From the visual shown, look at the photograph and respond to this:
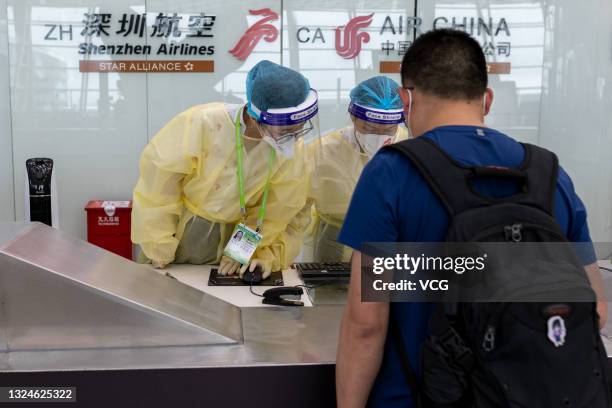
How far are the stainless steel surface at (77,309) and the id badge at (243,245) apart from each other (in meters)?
Result: 0.70

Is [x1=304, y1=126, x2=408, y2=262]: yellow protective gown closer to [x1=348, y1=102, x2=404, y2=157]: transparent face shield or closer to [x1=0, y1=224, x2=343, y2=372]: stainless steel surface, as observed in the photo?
[x1=348, y1=102, x2=404, y2=157]: transparent face shield

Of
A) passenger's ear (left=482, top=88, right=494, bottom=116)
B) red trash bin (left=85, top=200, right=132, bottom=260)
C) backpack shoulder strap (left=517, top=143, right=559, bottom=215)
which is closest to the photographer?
backpack shoulder strap (left=517, top=143, right=559, bottom=215)

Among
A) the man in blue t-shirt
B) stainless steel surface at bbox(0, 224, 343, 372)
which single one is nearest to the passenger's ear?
the man in blue t-shirt

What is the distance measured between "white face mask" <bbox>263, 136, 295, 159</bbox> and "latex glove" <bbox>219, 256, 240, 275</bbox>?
419mm

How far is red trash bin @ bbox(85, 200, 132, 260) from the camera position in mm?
4078

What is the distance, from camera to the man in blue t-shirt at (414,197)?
1028mm

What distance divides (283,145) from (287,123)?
0.40 ft

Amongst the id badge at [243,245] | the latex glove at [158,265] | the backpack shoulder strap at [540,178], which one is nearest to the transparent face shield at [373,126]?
the id badge at [243,245]

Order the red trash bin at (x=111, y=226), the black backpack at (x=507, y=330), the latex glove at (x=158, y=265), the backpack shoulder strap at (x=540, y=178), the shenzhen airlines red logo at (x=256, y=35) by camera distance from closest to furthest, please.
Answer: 1. the black backpack at (x=507, y=330)
2. the backpack shoulder strap at (x=540, y=178)
3. the latex glove at (x=158, y=265)
4. the red trash bin at (x=111, y=226)
5. the shenzhen airlines red logo at (x=256, y=35)

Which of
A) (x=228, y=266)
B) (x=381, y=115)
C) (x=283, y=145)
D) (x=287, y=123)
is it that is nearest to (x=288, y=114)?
(x=287, y=123)

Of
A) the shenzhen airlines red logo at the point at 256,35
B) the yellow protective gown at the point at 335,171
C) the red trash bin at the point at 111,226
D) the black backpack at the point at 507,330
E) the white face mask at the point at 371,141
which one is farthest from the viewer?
the shenzhen airlines red logo at the point at 256,35

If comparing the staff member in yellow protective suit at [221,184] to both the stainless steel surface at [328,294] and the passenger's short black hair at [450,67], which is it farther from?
the passenger's short black hair at [450,67]

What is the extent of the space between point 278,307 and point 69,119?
10.3 ft

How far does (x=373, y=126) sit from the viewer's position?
240 cm
